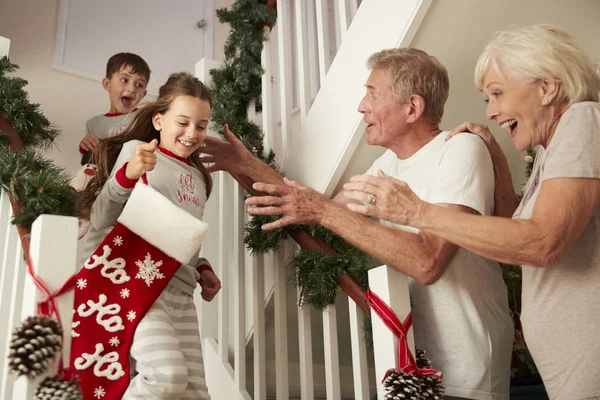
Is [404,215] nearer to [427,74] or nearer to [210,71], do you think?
[427,74]

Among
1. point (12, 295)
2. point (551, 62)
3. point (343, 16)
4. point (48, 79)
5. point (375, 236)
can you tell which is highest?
point (48, 79)

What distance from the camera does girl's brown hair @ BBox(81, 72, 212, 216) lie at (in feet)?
5.92

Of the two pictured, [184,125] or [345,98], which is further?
[345,98]

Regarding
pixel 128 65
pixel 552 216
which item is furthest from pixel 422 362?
pixel 128 65

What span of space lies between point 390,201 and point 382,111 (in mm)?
569

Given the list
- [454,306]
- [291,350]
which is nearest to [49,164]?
[454,306]

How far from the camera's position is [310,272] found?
1877 mm

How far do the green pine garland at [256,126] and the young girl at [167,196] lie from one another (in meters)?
0.27

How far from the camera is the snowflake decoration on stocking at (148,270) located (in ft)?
4.94

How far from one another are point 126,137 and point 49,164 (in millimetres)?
456

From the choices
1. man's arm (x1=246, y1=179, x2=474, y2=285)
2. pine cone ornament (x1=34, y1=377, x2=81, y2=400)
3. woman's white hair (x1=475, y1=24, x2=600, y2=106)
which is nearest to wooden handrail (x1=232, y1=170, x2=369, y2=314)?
man's arm (x1=246, y1=179, x2=474, y2=285)

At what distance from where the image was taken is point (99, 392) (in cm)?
140

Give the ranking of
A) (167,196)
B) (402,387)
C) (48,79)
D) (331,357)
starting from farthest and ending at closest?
(48,79)
(331,357)
(167,196)
(402,387)

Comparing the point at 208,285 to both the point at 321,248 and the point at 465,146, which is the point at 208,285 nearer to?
the point at 321,248
